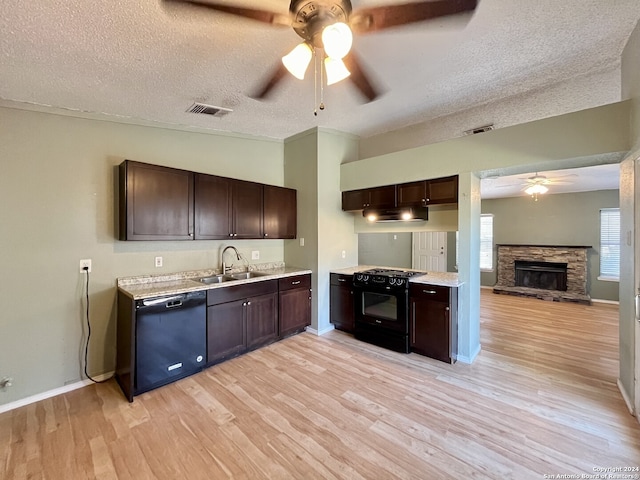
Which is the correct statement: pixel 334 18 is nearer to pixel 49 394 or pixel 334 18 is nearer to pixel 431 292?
pixel 431 292

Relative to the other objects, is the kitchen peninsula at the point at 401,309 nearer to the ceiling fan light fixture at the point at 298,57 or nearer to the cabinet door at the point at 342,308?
the cabinet door at the point at 342,308

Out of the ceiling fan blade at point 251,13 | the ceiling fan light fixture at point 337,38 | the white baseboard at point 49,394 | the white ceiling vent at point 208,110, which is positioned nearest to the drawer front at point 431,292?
the ceiling fan light fixture at point 337,38

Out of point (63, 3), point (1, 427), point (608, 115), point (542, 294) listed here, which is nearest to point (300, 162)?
point (63, 3)

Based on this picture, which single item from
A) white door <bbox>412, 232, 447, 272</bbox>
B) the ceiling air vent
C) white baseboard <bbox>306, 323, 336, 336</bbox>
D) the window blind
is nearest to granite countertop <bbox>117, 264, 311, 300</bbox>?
white baseboard <bbox>306, 323, 336, 336</bbox>

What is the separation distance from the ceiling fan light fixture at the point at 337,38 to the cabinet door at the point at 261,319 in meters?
2.74

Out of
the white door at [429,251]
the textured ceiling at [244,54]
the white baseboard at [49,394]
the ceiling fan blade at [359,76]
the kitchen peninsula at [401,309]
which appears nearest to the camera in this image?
Answer: the textured ceiling at [244,54]

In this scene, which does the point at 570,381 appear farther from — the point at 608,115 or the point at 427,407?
the point at 608,115

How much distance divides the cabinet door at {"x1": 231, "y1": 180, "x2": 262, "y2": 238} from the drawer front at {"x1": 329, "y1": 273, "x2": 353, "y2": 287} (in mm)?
1237

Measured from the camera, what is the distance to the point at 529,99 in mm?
3062

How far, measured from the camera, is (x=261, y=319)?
3.47 m

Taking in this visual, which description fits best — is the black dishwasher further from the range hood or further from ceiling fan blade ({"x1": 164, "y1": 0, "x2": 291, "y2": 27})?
the range hood

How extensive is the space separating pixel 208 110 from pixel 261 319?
252 centimetres

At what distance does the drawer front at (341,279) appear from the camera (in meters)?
3.93

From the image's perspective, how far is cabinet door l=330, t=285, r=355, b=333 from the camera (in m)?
3.92
